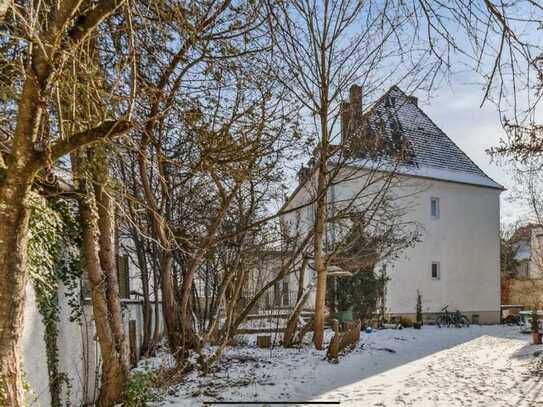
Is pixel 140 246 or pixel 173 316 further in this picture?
pixel 140 246

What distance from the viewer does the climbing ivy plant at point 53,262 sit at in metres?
4.96

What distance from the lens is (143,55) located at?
5680 mm

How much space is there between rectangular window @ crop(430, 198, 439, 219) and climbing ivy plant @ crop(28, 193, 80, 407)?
17846 millimetres

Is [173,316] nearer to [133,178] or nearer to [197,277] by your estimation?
[133,178]

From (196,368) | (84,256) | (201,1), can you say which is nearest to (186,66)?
(201,1)

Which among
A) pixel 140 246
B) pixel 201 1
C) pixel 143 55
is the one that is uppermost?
pixel 201 1

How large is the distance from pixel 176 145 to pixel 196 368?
13.4ft

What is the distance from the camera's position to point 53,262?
5.51 m

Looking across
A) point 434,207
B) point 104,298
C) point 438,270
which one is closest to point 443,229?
point 434,207

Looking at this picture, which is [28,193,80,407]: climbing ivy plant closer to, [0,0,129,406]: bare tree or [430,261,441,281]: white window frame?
[0,0,129,406]: bare tree

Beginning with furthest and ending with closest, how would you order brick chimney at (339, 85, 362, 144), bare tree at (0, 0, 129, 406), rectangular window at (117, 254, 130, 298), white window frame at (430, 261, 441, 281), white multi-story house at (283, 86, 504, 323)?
white window frame at (430, 261, 441, 281) < white multi-story house at (283, 86, 504, 323) < brick chimney at (339, 85, 362, 144) < rectangular window at (117, 254, 130, 298) < bare tree at (0, 0, 129, 406)

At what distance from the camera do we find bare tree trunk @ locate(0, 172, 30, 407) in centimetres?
279

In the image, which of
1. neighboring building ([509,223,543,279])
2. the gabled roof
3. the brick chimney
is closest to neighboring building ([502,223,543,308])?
neighboring building ([509,223,543,279])

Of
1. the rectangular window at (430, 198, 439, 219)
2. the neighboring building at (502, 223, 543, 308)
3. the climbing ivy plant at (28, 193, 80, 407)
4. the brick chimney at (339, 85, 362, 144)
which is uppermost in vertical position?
the brick chimney at (339, 85, 362, 144)
